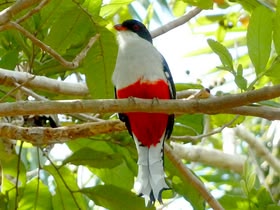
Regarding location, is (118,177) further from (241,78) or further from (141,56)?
(241,78)

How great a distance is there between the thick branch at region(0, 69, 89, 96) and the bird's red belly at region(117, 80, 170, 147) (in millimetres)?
266

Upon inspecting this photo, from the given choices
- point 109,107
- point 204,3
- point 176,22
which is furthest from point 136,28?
point 109,107

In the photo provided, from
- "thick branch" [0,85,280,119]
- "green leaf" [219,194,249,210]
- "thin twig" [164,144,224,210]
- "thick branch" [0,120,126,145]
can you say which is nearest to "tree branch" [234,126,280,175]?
"green leaf" [219,194,249,210]

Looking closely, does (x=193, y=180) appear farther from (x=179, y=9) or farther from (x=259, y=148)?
(x=259, y=148)

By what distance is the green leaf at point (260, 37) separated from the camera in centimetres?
300

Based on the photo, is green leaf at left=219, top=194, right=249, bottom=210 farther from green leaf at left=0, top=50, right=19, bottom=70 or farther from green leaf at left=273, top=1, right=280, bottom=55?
green leaf at left=0, top=50, right=19, bottom=70

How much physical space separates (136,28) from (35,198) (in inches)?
41.6

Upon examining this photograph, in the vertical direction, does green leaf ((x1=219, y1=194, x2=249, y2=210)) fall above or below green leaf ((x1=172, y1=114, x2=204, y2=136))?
below

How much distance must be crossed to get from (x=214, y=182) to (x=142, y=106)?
1.98 m

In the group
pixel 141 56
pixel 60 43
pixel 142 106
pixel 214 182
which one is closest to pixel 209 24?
pixel 214 182

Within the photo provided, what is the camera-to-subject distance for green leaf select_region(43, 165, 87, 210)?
360cm

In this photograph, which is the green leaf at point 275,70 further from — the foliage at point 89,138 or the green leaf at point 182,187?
the green leaf at point 182,187

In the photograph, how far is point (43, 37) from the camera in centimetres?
359

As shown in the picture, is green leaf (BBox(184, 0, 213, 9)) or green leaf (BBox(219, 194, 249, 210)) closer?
green leaf (BBox(184, 0, 213, 9))
